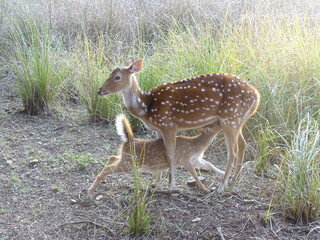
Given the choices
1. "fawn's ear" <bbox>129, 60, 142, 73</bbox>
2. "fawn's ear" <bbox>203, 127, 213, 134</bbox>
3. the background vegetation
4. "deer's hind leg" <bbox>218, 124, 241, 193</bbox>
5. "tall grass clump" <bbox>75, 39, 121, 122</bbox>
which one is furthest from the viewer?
"tall grass clump" <bbox>75, 39, 121, 122</bbox>

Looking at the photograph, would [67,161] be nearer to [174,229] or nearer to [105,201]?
[105,201]

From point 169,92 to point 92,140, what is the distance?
1656 mm

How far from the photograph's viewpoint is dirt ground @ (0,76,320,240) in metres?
4.18

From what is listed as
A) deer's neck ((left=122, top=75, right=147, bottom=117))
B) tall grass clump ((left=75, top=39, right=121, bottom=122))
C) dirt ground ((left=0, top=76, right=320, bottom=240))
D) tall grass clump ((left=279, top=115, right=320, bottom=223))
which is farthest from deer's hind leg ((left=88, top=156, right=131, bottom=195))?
tall grass clump ((left=75, top=39, right=121, bottom=122))

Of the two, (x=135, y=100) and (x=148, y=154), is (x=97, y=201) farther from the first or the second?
(x=135, y=100)

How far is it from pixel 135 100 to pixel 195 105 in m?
0.59

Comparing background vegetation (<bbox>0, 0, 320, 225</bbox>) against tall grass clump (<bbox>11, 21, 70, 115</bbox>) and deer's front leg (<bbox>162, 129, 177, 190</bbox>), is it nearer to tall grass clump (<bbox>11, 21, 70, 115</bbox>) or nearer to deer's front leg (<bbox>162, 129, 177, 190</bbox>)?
tall grass clump (<bbox>11, 21, 70, 115</bbox>)

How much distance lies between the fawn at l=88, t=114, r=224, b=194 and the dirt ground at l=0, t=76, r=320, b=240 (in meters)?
0.20

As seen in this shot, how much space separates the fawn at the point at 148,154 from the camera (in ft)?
15.8

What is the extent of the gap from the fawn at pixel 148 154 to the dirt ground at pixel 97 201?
201 millimetres

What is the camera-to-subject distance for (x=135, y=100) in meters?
5.05

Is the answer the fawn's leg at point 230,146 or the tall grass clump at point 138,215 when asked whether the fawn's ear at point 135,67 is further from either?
the tall grass clump at point 138,215

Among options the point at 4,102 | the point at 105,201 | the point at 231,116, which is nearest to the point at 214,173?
the point at 231,116

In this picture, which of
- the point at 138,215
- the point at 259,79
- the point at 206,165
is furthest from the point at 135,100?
the point at 259,79
